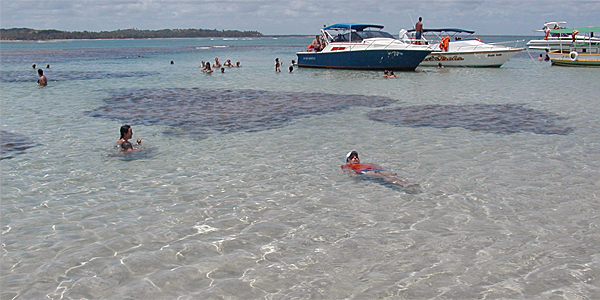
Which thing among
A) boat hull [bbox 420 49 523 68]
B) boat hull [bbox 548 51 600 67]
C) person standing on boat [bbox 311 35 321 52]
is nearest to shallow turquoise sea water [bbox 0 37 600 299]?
boat hull [bbox 420 49 523 68]

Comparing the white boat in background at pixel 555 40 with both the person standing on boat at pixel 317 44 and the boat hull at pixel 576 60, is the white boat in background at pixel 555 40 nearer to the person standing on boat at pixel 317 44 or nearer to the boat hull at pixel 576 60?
the boat hull at pixel 576 60

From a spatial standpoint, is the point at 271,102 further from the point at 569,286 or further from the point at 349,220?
the point at 569,286

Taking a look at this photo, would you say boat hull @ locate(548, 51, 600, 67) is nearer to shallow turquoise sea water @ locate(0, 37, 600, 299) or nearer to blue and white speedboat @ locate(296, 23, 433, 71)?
blue and white speedboat @ locate(296, 23, 433, 71)

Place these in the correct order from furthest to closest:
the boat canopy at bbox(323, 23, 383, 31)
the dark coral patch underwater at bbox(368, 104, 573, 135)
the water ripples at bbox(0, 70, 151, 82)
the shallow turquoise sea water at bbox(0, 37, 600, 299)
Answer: the boat canopy at bbox(323, 23, 383, 31)
the water ripples at bbox(0, 70, 151, 82)
the dark coral patch underwater at bbox(368, 104, 573, 135)
the shallow turquoise sea water at bbox(0, 37, 600, 299)

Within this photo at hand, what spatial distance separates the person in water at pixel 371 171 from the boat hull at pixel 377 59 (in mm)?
22591

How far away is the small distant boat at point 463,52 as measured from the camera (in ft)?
113

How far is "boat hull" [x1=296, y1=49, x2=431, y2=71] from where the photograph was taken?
98.9 ft

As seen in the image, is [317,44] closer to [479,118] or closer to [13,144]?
[479,118]

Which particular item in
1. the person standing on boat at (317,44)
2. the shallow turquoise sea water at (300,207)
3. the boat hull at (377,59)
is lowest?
the shallow turquoise sea water at (300,207)

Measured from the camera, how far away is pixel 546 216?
6.67 m

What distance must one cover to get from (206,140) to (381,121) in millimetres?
5474

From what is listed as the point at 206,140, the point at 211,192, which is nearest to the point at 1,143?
the point at 206,140

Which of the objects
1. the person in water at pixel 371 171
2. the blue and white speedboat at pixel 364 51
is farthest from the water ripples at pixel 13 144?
the blue and white speedboat at pixel 364 51

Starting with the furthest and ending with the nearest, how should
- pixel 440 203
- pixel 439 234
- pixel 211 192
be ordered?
1. pixel 211 192
2. pixel 440 203
3. pixel 439 234
